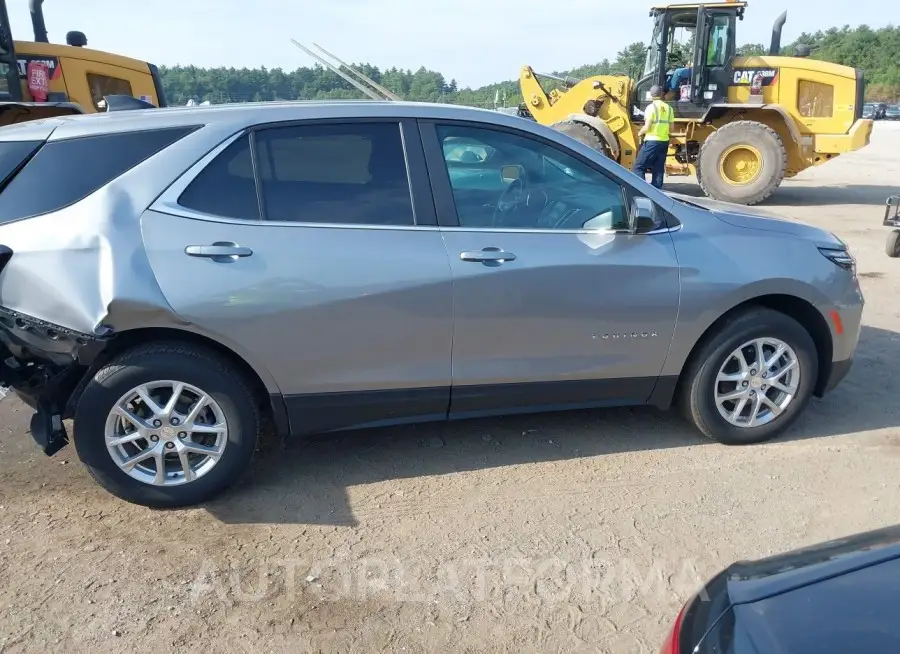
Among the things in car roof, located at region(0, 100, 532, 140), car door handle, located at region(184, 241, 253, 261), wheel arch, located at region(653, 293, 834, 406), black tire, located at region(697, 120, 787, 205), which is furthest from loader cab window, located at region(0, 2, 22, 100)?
black tire, located at region(697, 120, 787, 205)

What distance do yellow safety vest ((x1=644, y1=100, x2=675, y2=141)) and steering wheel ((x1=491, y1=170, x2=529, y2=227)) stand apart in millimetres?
8180

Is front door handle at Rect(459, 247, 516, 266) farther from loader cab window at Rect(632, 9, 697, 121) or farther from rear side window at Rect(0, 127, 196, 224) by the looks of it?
loader cab window at Rect(632, 9, 697, 121)

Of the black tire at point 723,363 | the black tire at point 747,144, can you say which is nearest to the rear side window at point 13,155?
the black tire at point 723,363

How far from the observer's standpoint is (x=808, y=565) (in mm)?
1847

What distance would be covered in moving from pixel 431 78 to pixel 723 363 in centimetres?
1911

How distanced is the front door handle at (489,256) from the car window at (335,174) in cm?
32

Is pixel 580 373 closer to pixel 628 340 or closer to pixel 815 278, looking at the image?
pixel 628 340

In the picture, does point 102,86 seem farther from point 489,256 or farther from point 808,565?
point 808,565

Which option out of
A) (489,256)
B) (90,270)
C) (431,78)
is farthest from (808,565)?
(431,78)

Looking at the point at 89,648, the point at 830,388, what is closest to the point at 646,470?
the point at 830,388

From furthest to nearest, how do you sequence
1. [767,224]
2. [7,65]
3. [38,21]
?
[38,21] → [7,65] → [767,224]

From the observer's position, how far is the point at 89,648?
8.54 ft

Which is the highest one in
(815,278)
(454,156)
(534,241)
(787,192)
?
(454,156)

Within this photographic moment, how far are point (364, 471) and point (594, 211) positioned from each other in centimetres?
179
